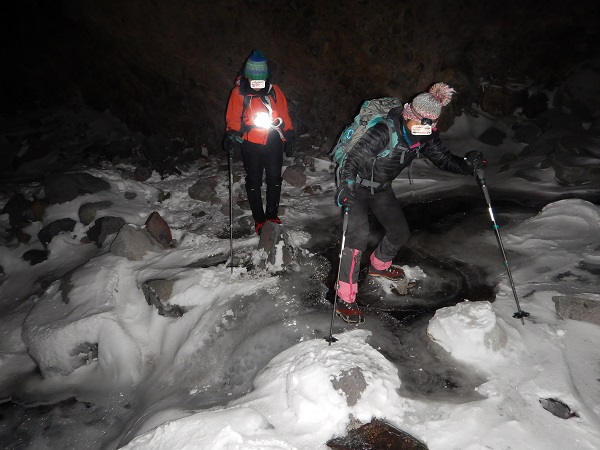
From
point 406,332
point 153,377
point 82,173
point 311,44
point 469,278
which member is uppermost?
point 311,44

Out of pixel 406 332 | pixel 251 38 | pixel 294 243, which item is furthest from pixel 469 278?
pixel 251 38

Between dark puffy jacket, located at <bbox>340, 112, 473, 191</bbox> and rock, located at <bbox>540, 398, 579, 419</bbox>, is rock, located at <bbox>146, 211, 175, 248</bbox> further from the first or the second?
rock, located at <bbox>540, 398, 579, 419</bbox>

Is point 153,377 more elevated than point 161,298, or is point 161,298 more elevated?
point 161,298

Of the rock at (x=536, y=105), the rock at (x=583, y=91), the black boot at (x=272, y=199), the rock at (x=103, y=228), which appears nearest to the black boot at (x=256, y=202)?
the black boot at (x=272, y=199)

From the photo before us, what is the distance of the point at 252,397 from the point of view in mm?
3713

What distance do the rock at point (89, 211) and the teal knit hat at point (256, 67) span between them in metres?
4.69

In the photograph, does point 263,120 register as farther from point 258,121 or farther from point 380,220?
point 380,220

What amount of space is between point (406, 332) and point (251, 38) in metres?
9.05

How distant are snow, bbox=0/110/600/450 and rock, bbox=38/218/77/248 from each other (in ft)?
0.62

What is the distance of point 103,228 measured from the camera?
7.21 meters

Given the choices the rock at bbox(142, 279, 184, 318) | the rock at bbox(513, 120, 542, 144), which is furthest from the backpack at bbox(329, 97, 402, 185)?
the rock at bbox(513, 120, 542, 144)

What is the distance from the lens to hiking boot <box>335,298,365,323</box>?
452 centimetres

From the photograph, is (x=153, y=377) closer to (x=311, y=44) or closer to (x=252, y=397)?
(x=252, y=397)

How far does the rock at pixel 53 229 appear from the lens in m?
7.45
